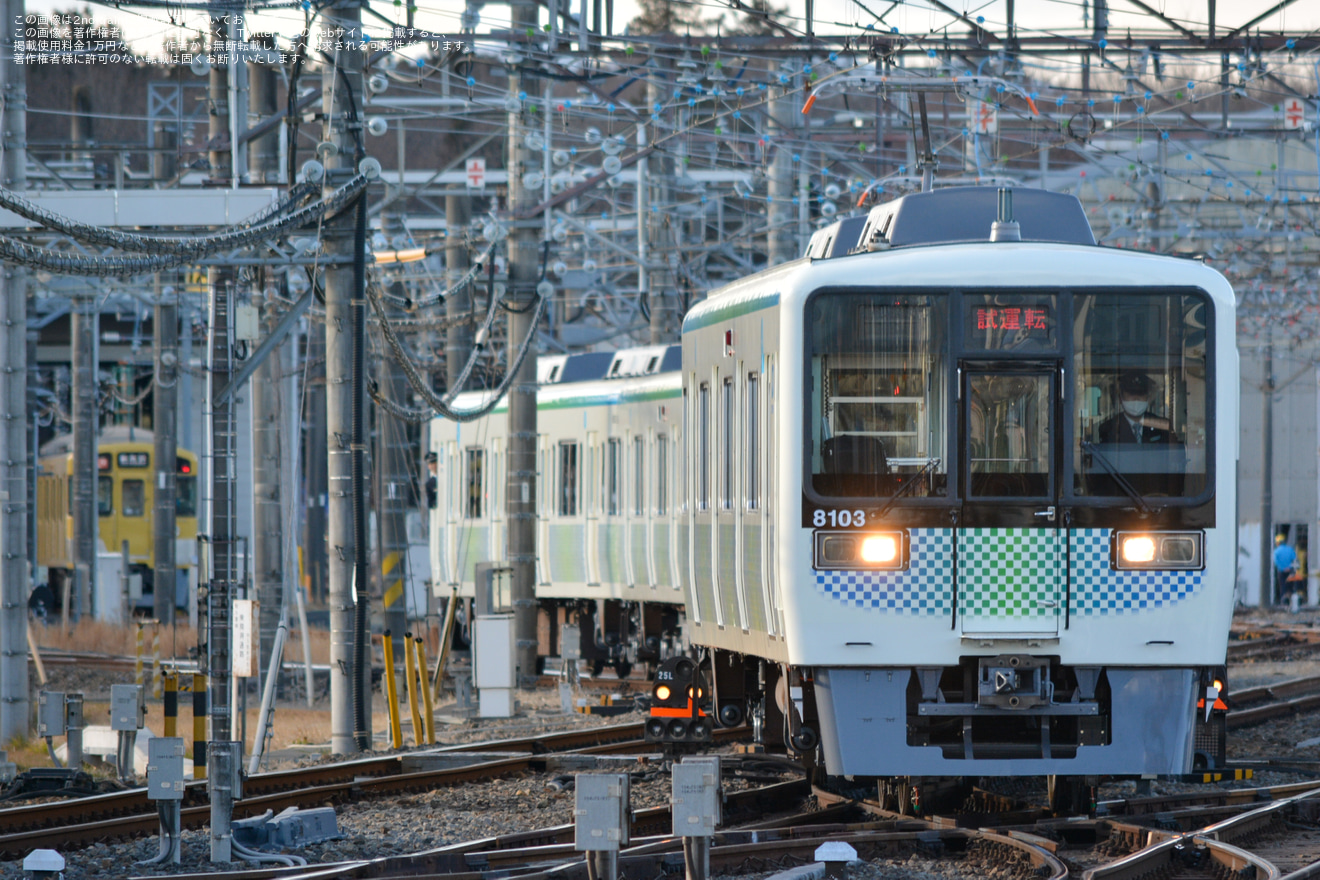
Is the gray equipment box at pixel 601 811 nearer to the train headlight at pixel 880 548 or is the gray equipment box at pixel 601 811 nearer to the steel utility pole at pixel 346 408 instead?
the train headlight at pixel 880 548

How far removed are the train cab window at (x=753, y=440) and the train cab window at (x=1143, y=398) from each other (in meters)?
1.70

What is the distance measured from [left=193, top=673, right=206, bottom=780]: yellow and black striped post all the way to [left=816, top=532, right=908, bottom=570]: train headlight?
3.65 meters

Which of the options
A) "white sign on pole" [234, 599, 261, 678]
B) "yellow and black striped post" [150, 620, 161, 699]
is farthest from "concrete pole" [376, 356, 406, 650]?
"white sign on pole" [234, 599, 261, 678]

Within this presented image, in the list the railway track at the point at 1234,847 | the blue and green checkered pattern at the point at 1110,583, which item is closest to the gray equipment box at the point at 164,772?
the railway track at the point at 1234,847

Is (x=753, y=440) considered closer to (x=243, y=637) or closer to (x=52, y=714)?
(x=243, y=637)

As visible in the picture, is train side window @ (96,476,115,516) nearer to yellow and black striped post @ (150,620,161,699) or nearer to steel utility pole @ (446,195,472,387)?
steel utility pole @ (446,195,472,387)

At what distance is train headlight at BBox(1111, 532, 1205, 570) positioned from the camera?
9.62m

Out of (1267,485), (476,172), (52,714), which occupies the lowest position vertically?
(52,714)

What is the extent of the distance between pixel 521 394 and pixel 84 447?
1379 centimetres

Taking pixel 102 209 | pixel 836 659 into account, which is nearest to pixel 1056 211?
pixel 836 659

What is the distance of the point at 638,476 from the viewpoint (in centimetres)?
1983

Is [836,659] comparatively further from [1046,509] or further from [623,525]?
[623,525]

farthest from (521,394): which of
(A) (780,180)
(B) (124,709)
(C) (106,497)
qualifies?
(C) (106,497)

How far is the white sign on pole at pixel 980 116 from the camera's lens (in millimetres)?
19062
